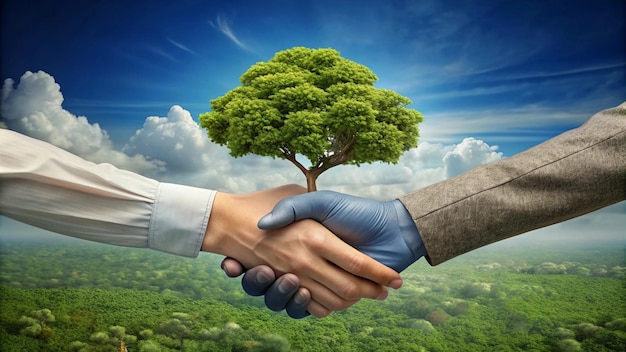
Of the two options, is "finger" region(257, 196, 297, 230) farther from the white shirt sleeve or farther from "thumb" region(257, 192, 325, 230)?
the white shirt sleeve

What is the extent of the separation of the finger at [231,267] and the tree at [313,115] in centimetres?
260

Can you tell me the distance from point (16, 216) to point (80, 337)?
9.16 feet

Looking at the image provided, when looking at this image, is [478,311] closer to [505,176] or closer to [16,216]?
[505,176]

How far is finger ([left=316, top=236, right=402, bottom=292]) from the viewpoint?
65.5 inches

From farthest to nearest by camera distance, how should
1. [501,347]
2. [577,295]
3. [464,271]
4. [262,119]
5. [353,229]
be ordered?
[464,271] < [577,295] < [262,119] < [501,347] < [353,229]

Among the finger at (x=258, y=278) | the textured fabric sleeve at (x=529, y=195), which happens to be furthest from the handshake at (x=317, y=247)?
the textured fabric sleeve at (x=529, y=195)

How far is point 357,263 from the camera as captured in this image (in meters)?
1.66

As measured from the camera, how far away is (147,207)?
1682 millimetres

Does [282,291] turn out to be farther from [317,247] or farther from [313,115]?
[313,115]

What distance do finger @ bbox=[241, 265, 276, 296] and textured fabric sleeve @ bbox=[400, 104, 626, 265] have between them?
0.51 meters

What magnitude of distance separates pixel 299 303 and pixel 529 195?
0.82m

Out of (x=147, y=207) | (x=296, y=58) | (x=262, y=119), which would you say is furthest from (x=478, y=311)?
(x=147, y=207)

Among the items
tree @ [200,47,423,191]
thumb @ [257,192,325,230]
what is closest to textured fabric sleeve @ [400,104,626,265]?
thumb @ [257,192,325,230]

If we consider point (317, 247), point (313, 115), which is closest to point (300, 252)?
point (317, 247)
